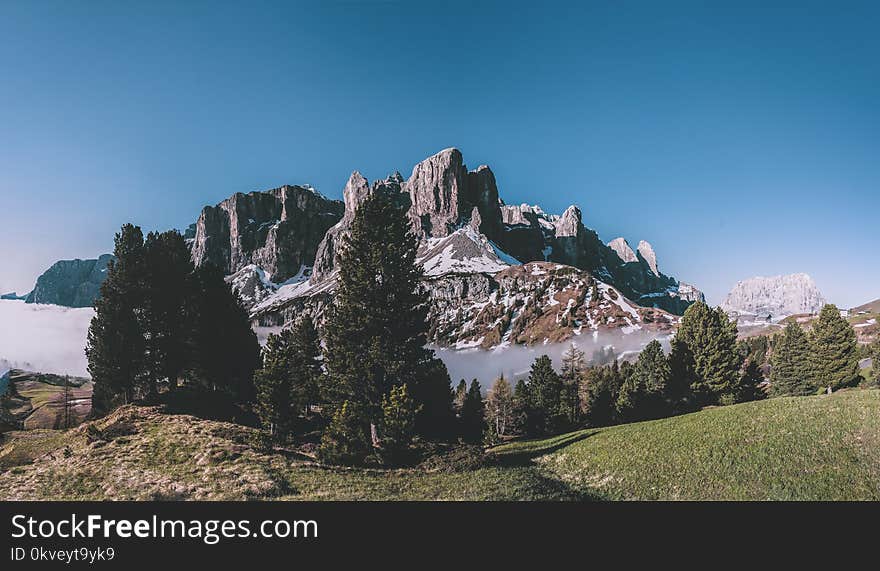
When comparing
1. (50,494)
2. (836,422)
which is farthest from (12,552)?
(836,422)

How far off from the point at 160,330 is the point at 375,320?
29886mm

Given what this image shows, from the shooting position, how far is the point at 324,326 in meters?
29.3

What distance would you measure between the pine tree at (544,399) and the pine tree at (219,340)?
2010 inches

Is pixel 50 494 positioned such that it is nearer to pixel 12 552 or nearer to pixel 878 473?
pixel 12 552

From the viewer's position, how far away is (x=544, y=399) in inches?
2894

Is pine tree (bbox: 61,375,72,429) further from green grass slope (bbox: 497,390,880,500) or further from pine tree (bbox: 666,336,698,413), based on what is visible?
pine tree (bbox: 666,336,698,413)

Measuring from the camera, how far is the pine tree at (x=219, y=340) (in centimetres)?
4388

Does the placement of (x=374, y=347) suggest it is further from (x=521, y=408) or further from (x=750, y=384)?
(x=750, y=384)

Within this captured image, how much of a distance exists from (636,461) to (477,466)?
361 inches

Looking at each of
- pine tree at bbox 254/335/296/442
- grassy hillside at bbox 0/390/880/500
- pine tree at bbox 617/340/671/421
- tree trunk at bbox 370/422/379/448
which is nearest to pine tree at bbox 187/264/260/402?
grassy hillside at bbox 0/390/880/500

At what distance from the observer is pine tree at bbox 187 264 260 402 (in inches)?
1727

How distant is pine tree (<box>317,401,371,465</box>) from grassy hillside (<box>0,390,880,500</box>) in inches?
54.2

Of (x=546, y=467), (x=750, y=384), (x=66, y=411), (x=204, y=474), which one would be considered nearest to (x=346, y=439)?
(x=204, y=474)

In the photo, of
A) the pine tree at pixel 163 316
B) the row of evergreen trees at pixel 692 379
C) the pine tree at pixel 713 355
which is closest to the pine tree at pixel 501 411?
the row of evergreen trees at pixel 692 379
